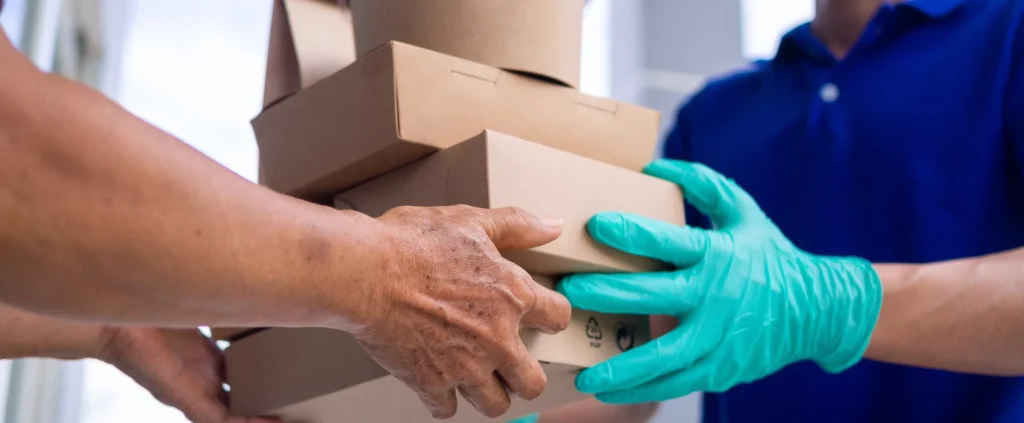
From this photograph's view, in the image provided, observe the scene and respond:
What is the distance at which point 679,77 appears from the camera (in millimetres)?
2674

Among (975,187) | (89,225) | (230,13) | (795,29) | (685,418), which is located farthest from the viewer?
(685,418)

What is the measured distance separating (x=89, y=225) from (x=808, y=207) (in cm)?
105

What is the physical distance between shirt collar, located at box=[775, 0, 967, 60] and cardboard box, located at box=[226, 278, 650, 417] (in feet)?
2.18

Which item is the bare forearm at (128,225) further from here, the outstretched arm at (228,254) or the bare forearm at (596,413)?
the bare forearm at (596,413)

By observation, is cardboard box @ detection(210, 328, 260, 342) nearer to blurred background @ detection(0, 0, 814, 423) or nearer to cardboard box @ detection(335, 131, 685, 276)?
cardboard box @ detection(335, 131, 685, 276)

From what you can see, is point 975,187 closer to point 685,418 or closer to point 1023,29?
point 1023,29

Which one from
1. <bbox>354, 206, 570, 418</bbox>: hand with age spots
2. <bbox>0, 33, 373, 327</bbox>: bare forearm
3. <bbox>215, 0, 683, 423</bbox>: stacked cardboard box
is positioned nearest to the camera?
<bbox>0, 33, 373, 327</bbox>: bare forearm

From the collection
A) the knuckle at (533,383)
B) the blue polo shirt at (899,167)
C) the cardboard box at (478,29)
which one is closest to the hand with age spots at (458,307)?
the knuckle at (533,383)

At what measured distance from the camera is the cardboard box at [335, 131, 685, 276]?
2.68 feet

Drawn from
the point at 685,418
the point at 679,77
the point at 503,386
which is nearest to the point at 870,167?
the point at 503,386

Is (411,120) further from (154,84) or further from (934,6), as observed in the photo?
(154,84)

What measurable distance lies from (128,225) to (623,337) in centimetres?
54

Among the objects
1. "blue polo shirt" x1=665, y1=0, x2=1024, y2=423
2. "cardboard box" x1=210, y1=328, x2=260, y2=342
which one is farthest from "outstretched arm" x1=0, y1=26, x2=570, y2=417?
"blue polo shirt" x1=665, y1=0, x2=1024, y2=423

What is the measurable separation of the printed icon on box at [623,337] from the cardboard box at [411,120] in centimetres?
19
